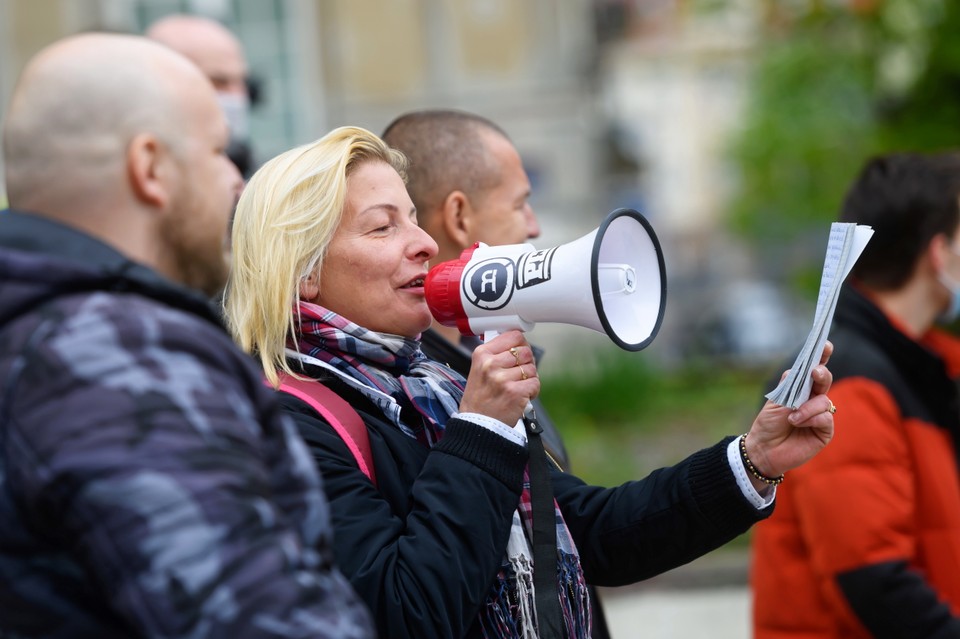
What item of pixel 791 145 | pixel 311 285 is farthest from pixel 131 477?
pixel 791 145

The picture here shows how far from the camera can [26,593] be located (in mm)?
1416

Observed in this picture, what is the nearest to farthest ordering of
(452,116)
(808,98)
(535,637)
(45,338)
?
(45,338) < (535,637) < (452,116) < (808,98)

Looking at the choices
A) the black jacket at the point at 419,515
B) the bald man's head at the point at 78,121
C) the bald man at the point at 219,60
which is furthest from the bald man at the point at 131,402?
the bald man at the point at 219,60

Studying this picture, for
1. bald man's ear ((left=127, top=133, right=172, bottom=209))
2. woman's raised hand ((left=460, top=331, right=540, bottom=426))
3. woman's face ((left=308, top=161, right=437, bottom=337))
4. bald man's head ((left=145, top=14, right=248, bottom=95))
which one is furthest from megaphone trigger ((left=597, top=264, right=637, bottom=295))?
bald man's head ((left=145, top=14, right=248, bottom=95))

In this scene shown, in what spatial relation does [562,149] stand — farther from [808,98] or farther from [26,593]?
[26,593]

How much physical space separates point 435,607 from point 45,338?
0.80 meters

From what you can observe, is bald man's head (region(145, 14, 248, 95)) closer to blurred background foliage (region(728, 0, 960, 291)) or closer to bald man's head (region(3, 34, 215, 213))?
bald man's head (region(3, 34, 215, 213))

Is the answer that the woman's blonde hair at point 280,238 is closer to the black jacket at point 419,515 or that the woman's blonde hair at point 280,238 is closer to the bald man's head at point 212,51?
the black jacket at point 419,515

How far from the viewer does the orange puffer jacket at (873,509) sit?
291cm

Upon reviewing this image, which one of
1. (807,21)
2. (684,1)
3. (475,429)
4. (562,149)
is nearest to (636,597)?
(807,21)

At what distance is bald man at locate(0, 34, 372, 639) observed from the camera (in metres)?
1.33

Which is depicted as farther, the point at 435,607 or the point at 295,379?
the point at 295,379

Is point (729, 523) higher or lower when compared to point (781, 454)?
lower

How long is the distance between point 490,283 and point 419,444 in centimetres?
32
